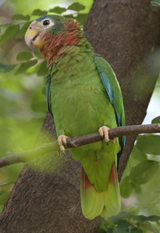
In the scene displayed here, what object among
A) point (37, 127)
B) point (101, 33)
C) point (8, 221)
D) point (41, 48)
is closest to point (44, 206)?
point (8, 221)

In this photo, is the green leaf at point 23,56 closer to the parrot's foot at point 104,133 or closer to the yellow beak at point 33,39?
the yellow beak at point 33,39

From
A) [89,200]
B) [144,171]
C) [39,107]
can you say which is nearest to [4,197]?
[89,200]

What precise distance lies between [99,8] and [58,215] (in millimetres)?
2004

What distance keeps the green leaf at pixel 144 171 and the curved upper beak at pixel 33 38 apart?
55.0 inches

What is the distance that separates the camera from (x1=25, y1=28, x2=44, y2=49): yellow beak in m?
2.63

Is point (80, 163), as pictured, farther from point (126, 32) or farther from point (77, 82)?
point (126, 32)

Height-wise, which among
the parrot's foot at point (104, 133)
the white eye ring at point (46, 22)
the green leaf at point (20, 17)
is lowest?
the parrot's foot at point (104, 133)

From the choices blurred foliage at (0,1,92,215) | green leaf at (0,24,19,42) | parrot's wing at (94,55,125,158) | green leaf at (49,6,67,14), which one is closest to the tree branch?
parrot's wing at (94,55,125,158)

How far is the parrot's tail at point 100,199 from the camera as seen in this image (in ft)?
7.67

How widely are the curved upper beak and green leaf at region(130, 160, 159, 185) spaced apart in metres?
1.40

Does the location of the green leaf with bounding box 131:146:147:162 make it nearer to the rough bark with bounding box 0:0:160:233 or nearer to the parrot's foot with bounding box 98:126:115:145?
the rough bark with bounding box 0:0:160:233

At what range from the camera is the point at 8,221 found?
2289 mm

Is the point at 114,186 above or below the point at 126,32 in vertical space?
below

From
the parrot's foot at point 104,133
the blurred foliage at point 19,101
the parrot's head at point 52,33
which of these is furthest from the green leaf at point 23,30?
the parrot's foot at point 104,133
